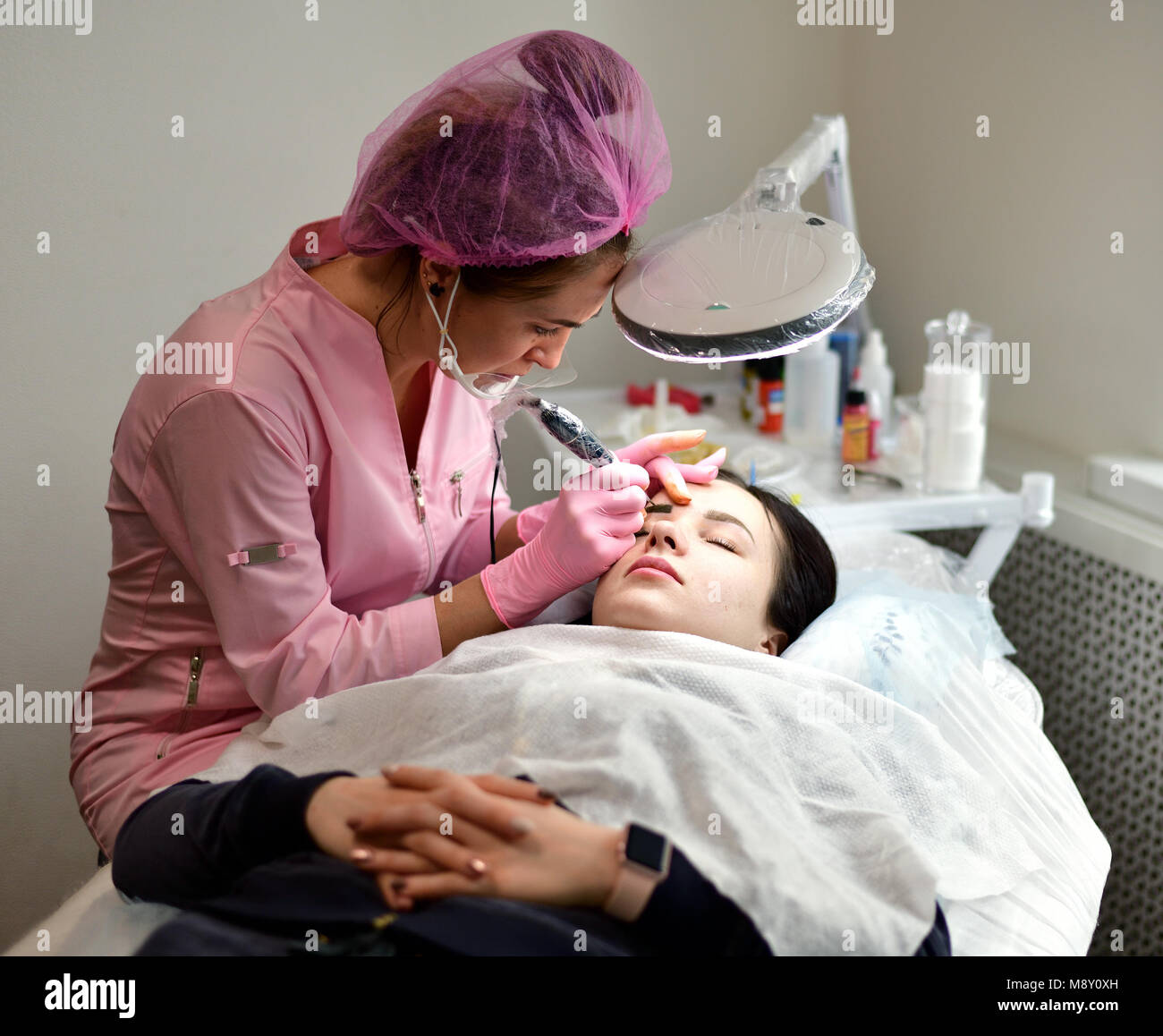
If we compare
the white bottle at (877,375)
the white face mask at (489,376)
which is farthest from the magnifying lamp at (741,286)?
the white bottle at (877,375)

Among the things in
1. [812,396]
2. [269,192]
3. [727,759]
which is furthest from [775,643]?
[269,192]

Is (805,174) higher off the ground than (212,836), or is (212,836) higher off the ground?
(805,174)

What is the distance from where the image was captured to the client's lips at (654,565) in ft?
4.26

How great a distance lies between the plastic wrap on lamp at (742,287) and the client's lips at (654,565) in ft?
0.81

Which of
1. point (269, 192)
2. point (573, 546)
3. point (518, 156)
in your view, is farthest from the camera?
point (269, 192)

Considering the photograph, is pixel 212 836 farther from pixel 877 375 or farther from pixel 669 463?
pixel 877 375

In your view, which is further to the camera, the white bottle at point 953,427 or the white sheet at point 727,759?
the white bottle at point 953,427

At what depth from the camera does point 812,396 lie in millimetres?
2086

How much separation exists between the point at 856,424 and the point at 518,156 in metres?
1.02

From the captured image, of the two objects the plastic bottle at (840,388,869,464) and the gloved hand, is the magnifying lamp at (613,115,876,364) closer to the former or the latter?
the gloved hand

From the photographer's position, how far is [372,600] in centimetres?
145

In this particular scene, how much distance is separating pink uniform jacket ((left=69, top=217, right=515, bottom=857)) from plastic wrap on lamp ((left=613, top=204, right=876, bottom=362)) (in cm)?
35

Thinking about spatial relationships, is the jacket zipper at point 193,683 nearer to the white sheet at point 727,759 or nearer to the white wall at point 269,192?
the white sheet at point 727,759

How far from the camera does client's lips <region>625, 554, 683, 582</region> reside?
1.30 m
